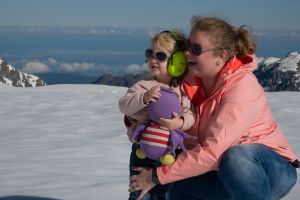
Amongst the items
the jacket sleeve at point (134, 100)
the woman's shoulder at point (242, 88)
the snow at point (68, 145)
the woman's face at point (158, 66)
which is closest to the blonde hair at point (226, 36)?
the woman's shoulder at point (242, 88)

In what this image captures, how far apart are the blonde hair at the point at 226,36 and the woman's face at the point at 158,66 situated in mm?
235

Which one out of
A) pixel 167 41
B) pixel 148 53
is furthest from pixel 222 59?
pixel 148 53

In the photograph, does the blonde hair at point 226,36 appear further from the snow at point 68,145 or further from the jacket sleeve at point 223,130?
the snow at point 68,145

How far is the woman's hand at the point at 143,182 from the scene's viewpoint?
8.80 ft

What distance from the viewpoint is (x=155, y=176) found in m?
2.66

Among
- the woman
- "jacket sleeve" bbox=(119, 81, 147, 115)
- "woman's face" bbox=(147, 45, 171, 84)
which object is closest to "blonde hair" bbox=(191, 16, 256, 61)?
the woman

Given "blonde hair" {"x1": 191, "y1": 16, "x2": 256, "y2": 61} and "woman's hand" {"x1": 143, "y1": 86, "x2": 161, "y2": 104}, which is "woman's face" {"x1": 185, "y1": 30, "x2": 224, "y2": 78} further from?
"woman's hand" {"x1": 143, "y1": 86, "x2": 161, "y2": 104}

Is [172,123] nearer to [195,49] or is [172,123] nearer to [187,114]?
[187,114]

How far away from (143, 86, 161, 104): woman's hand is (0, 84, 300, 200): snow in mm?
1303

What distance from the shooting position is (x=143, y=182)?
2.69 metres

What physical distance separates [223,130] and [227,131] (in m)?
0.02

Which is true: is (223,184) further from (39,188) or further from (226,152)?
(39,188)

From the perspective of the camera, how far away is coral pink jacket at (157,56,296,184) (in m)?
2.52

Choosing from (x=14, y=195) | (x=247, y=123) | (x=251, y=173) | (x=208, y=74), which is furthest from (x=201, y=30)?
(x=14, y=195)
